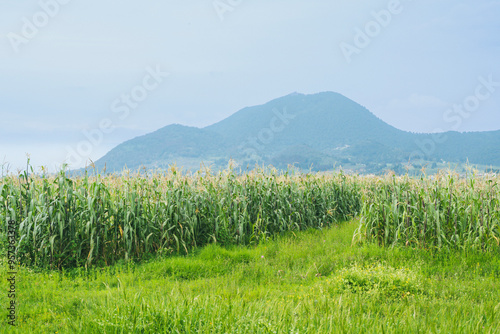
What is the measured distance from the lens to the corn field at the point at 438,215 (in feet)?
28.5

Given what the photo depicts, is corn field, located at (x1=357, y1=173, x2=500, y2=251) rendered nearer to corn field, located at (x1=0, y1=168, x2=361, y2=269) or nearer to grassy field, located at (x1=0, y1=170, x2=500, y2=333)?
grassy field, located at (x1=0, y1=170, x2=500, y2=333)

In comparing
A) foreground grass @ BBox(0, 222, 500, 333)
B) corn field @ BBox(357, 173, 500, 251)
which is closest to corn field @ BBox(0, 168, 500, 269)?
corn field @ BBox(357, 173, 500, 251)

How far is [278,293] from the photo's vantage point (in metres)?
6.23

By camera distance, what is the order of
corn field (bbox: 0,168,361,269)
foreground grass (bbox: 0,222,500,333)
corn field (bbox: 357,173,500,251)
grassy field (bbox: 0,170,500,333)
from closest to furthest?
foreground grass (bbox: 0,222,500,333) < grassy field (bbox: 0,170,500,333) < corn field (bbox: 0,168,361,269) < corn field (bbox: 357,173,500,251)

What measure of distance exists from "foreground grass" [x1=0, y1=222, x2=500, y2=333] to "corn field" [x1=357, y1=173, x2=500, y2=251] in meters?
0.51

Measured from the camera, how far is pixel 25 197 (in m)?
8.66

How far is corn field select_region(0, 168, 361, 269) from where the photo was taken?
26.6ft

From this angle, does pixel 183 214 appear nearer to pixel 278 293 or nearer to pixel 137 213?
pixel 137 213

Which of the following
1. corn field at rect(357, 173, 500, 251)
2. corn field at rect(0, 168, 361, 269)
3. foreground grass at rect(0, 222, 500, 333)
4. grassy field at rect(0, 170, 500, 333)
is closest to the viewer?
foreground grass at rect(0, 222, 500, 333)

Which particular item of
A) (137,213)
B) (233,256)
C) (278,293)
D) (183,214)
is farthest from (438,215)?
(137,213)

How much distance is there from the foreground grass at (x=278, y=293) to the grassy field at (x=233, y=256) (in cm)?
3

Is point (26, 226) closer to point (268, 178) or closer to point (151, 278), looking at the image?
point (151, 278)

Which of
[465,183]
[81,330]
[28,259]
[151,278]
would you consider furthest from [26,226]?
[465,183]

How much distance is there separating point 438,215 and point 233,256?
5.12m
